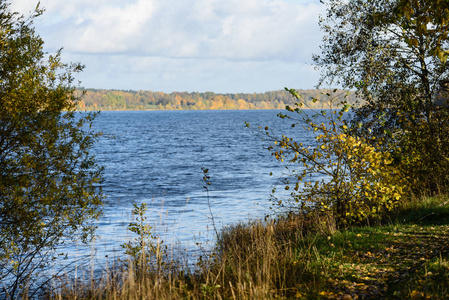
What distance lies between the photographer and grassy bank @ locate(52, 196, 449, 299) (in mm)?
6555

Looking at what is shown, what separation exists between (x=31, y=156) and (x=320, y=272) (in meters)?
6.38

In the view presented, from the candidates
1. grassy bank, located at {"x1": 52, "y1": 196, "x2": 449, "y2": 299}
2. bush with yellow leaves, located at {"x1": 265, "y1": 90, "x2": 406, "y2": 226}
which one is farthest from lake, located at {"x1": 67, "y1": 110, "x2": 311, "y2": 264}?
bush with yellow leaves, located at {"x1": 265, "y1": 90, "x2": 406, "y2": 226}

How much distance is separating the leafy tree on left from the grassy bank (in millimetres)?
1912

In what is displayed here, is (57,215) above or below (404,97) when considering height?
below

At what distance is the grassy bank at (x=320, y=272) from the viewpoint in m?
6.55

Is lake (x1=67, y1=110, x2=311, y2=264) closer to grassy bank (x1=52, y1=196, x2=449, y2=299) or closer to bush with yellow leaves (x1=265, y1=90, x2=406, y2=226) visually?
grassy bank (x1=52, y1=196, x2=449, y2=299)

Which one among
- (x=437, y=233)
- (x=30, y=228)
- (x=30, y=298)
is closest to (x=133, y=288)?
(x=30, y=228)

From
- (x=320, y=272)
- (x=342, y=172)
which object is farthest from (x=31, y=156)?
(x=342, y=172)

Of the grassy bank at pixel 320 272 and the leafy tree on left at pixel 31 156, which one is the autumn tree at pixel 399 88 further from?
the leafy tree on left at pixel 31 156

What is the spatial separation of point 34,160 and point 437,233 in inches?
345

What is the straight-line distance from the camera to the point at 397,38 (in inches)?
588

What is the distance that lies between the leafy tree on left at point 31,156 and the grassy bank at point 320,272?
1.91 metres

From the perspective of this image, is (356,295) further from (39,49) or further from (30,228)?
(39,49)

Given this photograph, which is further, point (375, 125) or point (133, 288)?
point (375, 125)
